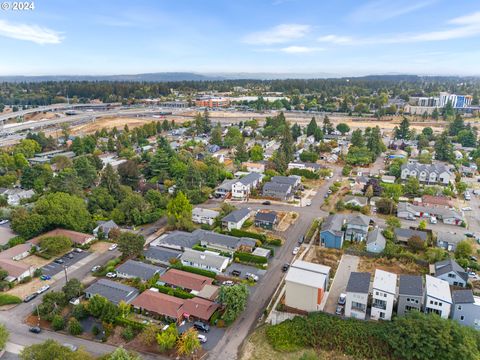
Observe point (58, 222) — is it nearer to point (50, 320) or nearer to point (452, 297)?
point (50, 320)

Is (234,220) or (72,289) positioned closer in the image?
(72,289)

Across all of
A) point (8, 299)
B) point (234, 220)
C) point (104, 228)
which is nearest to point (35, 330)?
point (8, 299)

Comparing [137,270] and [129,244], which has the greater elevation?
[129,244]

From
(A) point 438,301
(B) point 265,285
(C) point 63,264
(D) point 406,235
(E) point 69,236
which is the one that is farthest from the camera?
(E) point 69,236

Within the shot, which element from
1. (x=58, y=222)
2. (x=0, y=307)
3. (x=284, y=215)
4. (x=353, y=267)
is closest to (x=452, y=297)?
(x=353, y=267)

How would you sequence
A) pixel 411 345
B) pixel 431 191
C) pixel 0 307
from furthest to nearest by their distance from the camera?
pixel 431 191, pixel 0 307, pixel 411 345

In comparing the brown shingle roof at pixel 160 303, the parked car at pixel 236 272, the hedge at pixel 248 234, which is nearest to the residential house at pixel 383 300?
the parked car at pixel 236 272

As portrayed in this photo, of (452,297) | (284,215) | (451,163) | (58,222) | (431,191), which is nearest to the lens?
(452,297)

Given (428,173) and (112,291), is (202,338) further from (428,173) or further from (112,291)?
(428,173)
